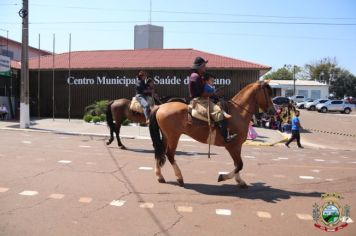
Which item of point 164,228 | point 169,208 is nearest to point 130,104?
point 169,208

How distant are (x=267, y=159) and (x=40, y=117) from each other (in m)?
21.0

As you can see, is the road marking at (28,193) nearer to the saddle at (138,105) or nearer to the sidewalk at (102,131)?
the saddle at (138,105)

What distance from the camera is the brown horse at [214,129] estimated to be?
8.18 meters

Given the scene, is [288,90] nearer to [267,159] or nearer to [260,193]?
[267,159]

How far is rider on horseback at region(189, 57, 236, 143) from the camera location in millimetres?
8008

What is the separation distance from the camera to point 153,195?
7.39 metres

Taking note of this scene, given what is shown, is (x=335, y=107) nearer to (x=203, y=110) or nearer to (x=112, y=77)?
(x=112, y=77)

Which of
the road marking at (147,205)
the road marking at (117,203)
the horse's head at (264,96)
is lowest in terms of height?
the road marking at (147,205)

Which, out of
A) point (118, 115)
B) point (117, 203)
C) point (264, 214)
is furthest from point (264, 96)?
point (118, 115)

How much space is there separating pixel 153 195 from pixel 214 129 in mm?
1868

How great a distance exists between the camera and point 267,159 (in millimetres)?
12648

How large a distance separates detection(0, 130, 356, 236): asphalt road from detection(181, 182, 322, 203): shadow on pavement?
0.02 metres

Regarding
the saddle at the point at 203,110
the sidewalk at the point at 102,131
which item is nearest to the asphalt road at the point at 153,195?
the saddle at the point at 203,110

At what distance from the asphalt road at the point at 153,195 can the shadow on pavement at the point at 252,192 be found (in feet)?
0.06
